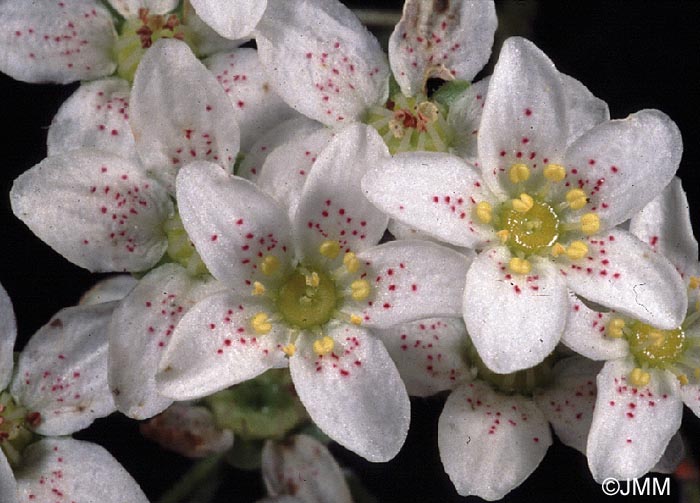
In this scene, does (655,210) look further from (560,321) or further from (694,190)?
(694,190)

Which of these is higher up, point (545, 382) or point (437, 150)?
point (437, 150)

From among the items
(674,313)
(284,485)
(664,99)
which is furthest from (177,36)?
(664,99)

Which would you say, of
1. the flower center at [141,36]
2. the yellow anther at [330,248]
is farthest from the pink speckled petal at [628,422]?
the flower center at [141,36]

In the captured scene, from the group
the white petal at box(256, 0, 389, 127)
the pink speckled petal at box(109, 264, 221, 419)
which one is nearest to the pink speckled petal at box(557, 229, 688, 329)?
the white petal at box(256, 0, 389, 127)

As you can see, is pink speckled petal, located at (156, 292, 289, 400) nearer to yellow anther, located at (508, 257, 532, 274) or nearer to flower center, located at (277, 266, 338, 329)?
flower center, located at (277, 266, 338, 329)

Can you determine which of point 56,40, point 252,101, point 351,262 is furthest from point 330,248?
point 56,40

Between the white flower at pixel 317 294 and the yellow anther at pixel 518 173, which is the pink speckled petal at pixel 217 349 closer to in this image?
the white flower at pixel 317 294

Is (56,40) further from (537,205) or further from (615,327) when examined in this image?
(615,327)
